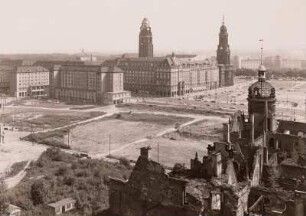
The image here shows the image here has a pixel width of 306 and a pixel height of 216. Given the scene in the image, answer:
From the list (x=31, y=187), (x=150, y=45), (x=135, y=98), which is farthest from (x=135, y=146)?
(x=150, y=45)

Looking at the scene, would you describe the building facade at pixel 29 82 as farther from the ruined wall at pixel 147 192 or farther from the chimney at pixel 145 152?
the chimney at pixel 145 152

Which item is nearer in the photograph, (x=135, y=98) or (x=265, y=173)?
(x=265, y=173)

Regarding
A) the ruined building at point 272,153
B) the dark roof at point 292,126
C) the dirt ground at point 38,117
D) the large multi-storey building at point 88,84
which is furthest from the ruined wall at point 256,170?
the large multi-storey building at point 88,84

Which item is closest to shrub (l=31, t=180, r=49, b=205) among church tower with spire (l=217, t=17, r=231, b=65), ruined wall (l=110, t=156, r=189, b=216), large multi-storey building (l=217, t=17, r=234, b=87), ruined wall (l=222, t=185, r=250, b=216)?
ruined wall (l=110, t=156, r=189, b=216)

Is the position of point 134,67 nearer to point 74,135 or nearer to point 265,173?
point 74,135

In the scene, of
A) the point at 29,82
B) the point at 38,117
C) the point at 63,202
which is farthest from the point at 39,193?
the point at 29,82

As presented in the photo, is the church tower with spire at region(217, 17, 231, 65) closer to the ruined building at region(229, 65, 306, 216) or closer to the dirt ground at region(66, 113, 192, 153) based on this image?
the dirt ground at region(66, 113, 192, 153)
